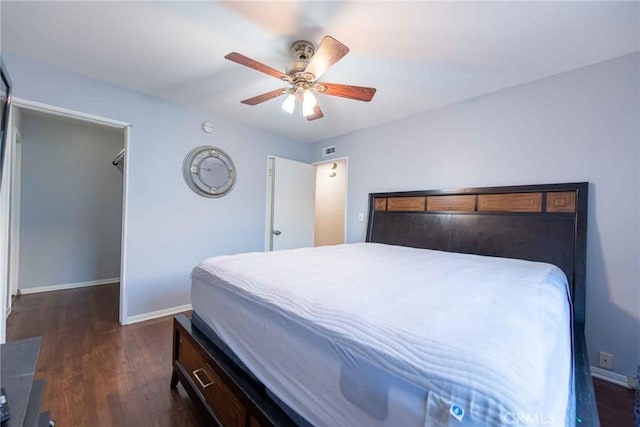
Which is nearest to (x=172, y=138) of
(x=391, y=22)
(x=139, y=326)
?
(x=139, y=326)

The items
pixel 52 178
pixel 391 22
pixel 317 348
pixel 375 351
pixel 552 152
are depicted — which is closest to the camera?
pixel 375 351

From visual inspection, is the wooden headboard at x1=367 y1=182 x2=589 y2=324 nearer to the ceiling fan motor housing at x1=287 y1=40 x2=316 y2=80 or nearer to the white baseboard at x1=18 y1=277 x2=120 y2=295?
the ceiling fan motor housing at x1=287 y1=40 x2=316 y2=80

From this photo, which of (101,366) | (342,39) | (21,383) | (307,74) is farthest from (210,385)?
(342,39)

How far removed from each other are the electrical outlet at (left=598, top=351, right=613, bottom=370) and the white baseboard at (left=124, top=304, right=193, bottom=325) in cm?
399

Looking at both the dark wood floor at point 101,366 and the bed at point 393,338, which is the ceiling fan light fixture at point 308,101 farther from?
the dark wood floor at point 101,366

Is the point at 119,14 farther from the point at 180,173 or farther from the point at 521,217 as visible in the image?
the point at 521,217

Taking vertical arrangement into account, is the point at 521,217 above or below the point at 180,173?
below

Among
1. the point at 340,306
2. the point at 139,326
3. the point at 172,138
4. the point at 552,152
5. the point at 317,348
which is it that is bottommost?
the point at 139,326

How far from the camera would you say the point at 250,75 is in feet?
7.70

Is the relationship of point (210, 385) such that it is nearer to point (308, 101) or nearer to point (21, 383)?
point (21, 383)

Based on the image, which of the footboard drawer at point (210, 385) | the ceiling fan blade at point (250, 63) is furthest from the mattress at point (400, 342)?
the ceiling fan blade at point (250, 63)

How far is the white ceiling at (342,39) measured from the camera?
5.19 feet

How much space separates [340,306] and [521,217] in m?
2.22

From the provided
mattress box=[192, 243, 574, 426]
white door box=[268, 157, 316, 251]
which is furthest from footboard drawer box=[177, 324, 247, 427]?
white door box=[268, 157, 316, 251]
